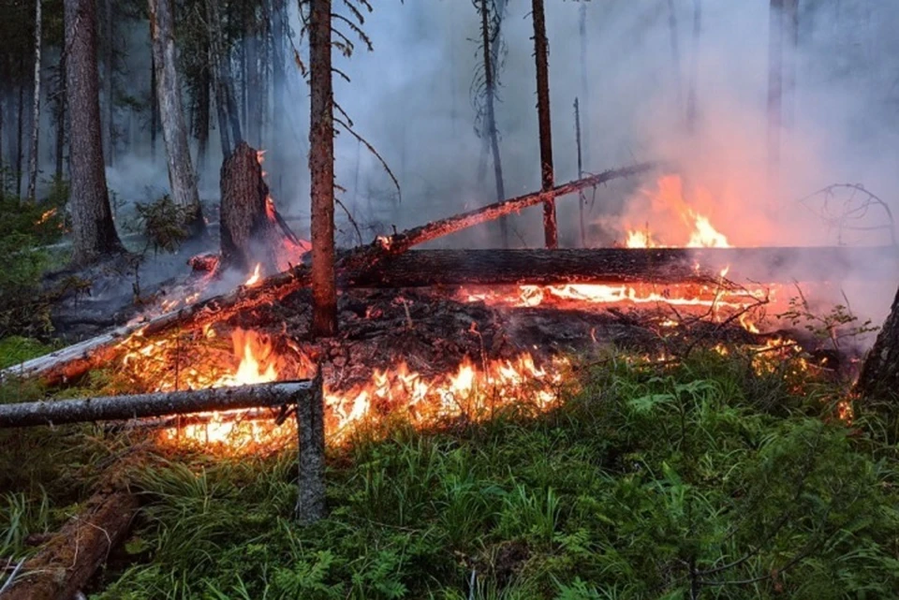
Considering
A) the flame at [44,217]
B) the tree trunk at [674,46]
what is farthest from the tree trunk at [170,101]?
the tree trunk at [674,46]

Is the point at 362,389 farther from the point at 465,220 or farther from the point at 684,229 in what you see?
the point at 684,229

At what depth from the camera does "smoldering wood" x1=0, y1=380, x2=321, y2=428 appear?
2.98 metres

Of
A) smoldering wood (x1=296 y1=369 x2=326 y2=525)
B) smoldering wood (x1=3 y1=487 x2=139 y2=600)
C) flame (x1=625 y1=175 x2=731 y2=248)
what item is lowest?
smoldering wood (x1=3 y1=487 x2=139 y2=600)

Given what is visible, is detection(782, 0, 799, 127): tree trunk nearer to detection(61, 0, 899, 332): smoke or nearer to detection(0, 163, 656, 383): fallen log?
detection(61, 0, 899, 332): smoke

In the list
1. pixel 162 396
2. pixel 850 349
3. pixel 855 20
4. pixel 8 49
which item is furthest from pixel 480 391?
pixel 8 49

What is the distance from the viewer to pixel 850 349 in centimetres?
550

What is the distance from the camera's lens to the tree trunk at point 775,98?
11.1m

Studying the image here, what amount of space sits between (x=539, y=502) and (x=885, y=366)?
3063 mm

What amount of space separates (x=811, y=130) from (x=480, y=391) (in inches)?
506

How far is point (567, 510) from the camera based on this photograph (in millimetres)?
3156

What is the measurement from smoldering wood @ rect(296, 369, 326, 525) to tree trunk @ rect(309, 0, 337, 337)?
2.85 meters

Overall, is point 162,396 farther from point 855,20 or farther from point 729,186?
point 855,20

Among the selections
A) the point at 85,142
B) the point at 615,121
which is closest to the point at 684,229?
the point at 85,142

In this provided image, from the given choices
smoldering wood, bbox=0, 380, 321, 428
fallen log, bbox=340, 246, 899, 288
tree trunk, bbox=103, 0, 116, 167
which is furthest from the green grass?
tree trunk, bbox=103, 0, 116, 167
